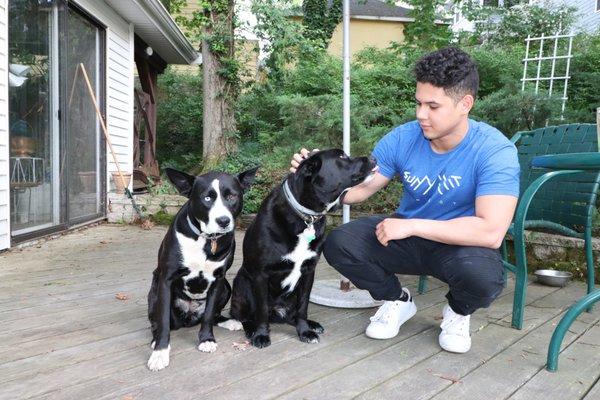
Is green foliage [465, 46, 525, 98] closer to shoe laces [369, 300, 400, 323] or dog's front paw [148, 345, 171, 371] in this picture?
shoe laces [369, 300, 400, 323]

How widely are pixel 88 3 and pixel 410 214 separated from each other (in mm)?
4729

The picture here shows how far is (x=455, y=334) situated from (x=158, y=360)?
120 cm

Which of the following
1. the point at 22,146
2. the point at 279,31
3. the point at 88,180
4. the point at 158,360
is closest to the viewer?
the point at 158,360

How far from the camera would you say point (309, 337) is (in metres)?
2.10

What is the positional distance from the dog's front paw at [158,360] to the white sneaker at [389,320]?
0.88 m

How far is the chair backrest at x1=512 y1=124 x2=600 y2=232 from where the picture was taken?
2.42m

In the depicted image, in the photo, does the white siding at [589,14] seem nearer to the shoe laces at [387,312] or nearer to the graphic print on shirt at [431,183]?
the graphic print on shirt at [431,183]

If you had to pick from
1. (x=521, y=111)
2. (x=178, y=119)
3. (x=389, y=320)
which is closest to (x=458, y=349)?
(x=389, y=320)

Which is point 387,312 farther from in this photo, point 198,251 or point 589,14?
point 589,14

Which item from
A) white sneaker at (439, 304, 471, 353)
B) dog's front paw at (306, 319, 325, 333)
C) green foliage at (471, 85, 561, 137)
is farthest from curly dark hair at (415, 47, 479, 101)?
green foliage at (471, 85, 561, 137)

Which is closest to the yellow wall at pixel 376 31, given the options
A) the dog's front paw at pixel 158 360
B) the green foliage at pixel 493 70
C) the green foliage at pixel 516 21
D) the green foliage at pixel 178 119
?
the green foliage at pixel 516 21

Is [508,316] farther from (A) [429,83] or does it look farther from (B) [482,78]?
(B) [482,78]

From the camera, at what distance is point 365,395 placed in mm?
1588

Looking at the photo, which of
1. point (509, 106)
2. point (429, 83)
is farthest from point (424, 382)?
point (509, 106)
